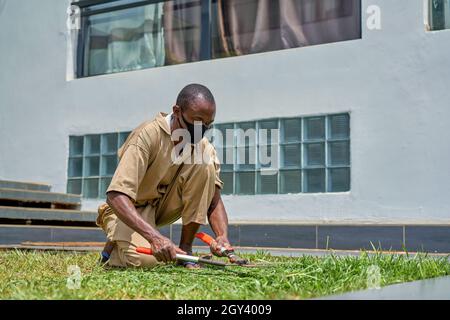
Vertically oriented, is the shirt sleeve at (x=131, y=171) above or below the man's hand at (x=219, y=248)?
above

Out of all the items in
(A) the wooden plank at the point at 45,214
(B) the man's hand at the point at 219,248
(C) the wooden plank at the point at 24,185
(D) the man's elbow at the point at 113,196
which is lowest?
(B) the man's hand at the point at 219,248

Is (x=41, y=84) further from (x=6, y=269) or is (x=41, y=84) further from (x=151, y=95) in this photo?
(x=6, y=269)

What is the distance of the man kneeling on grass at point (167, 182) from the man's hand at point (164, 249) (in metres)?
0.23

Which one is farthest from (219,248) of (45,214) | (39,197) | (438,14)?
(39,197)

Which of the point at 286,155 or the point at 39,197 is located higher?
the point at 286,155

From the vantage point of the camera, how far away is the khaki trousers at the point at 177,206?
408 cm

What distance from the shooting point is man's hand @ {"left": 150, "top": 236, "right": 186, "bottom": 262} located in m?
3.41

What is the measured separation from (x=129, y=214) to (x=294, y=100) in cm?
390

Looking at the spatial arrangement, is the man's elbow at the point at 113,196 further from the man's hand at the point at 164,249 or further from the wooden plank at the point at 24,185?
the wooden plank at the point at 24,185

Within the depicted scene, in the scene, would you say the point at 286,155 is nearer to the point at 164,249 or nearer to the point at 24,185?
the point at 24,185

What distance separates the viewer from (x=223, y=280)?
3.32m

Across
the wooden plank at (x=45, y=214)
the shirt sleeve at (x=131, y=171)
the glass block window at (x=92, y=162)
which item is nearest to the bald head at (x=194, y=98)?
the shirt sleeve at (x=131, y=171)

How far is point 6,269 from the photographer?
421cm
